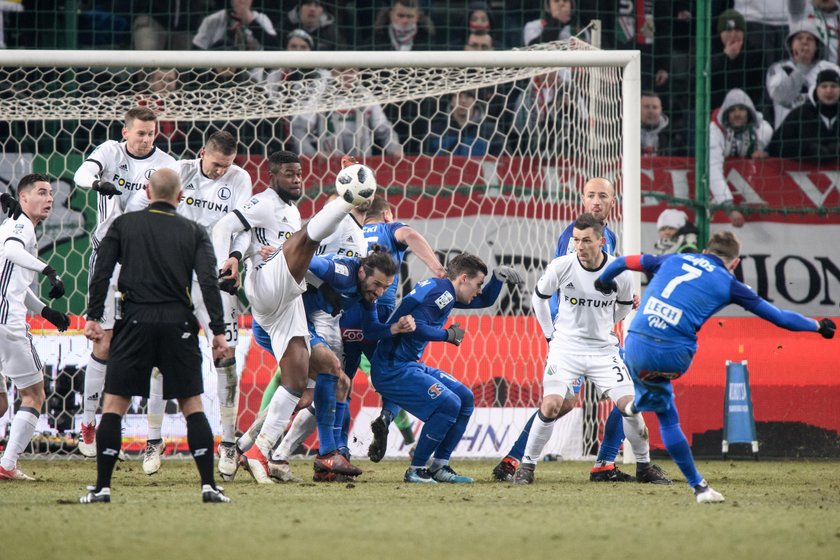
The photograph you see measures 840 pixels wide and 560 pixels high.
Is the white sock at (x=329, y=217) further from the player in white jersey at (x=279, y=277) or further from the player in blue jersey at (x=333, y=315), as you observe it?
the player in blue jersey at (x=333, y=315)

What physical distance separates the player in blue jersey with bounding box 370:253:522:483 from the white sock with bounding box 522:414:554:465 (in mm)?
473

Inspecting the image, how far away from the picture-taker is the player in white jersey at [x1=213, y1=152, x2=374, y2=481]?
272 inches

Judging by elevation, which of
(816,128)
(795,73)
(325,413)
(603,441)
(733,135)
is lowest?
(603,441)

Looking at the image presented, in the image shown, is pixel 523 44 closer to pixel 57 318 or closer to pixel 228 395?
pixel 228 395

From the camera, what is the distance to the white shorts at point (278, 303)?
7.10 metres

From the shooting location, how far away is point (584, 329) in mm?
7965

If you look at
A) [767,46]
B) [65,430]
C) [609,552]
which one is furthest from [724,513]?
[767,46]

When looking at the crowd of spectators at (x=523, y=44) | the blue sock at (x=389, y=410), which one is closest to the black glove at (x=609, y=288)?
the blue sock at (x=389, y=410)

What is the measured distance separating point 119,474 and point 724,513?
4323 millimetres

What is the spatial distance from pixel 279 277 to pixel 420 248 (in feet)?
4.09

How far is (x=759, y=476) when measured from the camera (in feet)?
26.7

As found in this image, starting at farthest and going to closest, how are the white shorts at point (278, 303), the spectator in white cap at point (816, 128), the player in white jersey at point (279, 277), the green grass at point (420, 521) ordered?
the spectator in white cap at point (816, 128)
the white shorts at point (278, 303)
the player in white jersey at point (279, 277)
the green grass at point (420, 521)

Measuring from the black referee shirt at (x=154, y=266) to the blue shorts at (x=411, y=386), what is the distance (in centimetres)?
220

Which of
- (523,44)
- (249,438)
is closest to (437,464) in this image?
(249,438)
